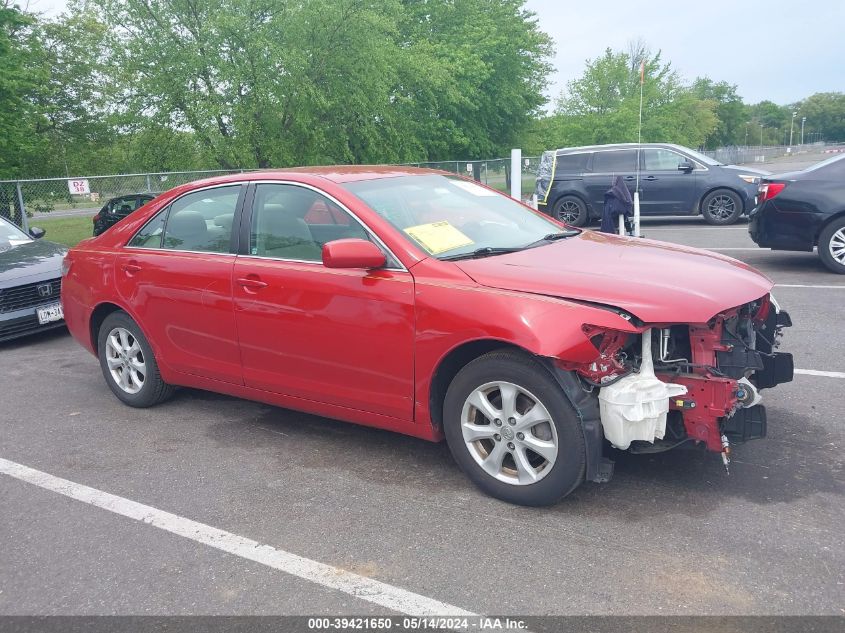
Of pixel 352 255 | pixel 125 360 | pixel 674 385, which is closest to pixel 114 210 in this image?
pixel 125 360

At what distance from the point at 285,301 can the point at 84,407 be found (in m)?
2.23

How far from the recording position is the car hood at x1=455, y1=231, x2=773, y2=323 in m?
3.27

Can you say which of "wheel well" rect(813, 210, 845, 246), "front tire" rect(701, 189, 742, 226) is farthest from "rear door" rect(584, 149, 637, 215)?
"wheel well" rect(813, 210, 845, 246)

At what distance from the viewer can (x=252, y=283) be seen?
170 inches

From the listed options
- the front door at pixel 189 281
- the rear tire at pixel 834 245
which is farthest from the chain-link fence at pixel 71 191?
the rear tire at pixel 834 245

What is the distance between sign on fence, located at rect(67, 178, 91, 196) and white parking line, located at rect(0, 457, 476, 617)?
42.4 ft

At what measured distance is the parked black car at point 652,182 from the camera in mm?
15133

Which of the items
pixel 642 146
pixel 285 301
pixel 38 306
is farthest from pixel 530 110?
pixel 285 301

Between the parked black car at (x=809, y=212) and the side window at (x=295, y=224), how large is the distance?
692 centimetres

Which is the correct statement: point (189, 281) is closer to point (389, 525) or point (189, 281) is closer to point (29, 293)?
point (389, 525)

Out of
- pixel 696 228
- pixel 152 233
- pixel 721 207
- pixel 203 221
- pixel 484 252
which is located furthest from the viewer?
pixel 721 207

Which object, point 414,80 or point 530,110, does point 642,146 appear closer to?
point 414,80

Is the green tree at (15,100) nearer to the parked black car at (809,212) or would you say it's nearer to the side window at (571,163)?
the side window at (571,163)

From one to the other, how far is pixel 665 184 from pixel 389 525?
13840 millimetres
